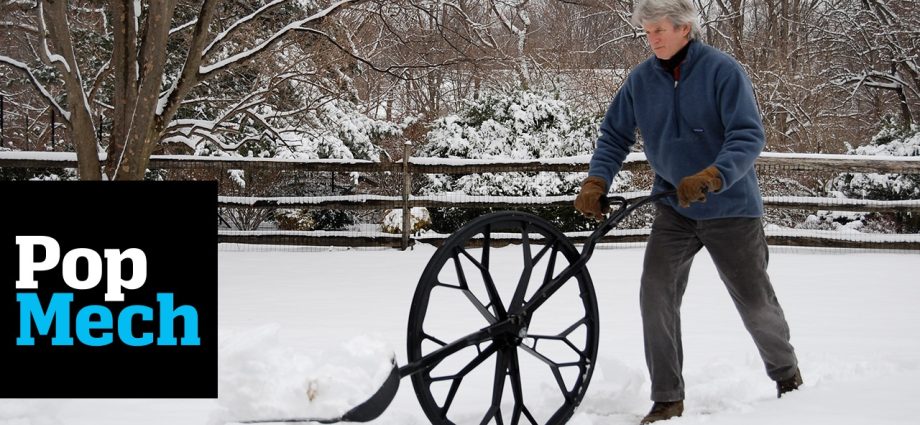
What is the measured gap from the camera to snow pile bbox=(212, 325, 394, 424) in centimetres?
294

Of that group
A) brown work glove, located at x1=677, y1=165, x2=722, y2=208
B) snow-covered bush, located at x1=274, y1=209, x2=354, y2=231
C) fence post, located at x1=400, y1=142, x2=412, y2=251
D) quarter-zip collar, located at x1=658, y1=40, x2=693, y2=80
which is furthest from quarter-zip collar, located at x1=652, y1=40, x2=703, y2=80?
snow-covered bush, located at x1=274, y1=209, x2=354, y2=231

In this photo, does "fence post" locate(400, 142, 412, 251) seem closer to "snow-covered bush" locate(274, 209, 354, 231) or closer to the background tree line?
the background tree line

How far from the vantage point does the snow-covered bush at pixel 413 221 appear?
11.7 metres

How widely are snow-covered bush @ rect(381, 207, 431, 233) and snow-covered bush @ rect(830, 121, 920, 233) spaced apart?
5.55m

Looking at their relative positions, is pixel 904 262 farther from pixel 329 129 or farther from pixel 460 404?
pixel 329 129

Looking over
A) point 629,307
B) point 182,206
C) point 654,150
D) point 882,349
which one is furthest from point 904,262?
point 182,206

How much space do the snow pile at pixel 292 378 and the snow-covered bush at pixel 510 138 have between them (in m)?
8.54

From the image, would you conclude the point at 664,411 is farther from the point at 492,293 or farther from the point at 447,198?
the point at 447,198

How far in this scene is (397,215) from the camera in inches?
480

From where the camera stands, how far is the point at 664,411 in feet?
11.9

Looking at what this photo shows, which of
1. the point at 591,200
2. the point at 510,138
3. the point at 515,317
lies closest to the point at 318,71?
the point at 510,138

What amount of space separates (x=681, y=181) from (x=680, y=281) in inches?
21.6

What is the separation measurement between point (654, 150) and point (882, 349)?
2099 millimetres

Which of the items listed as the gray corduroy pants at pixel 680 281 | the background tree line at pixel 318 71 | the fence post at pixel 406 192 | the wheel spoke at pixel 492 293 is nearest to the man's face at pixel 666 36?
the gray corduroy pants at pixel 680 281
